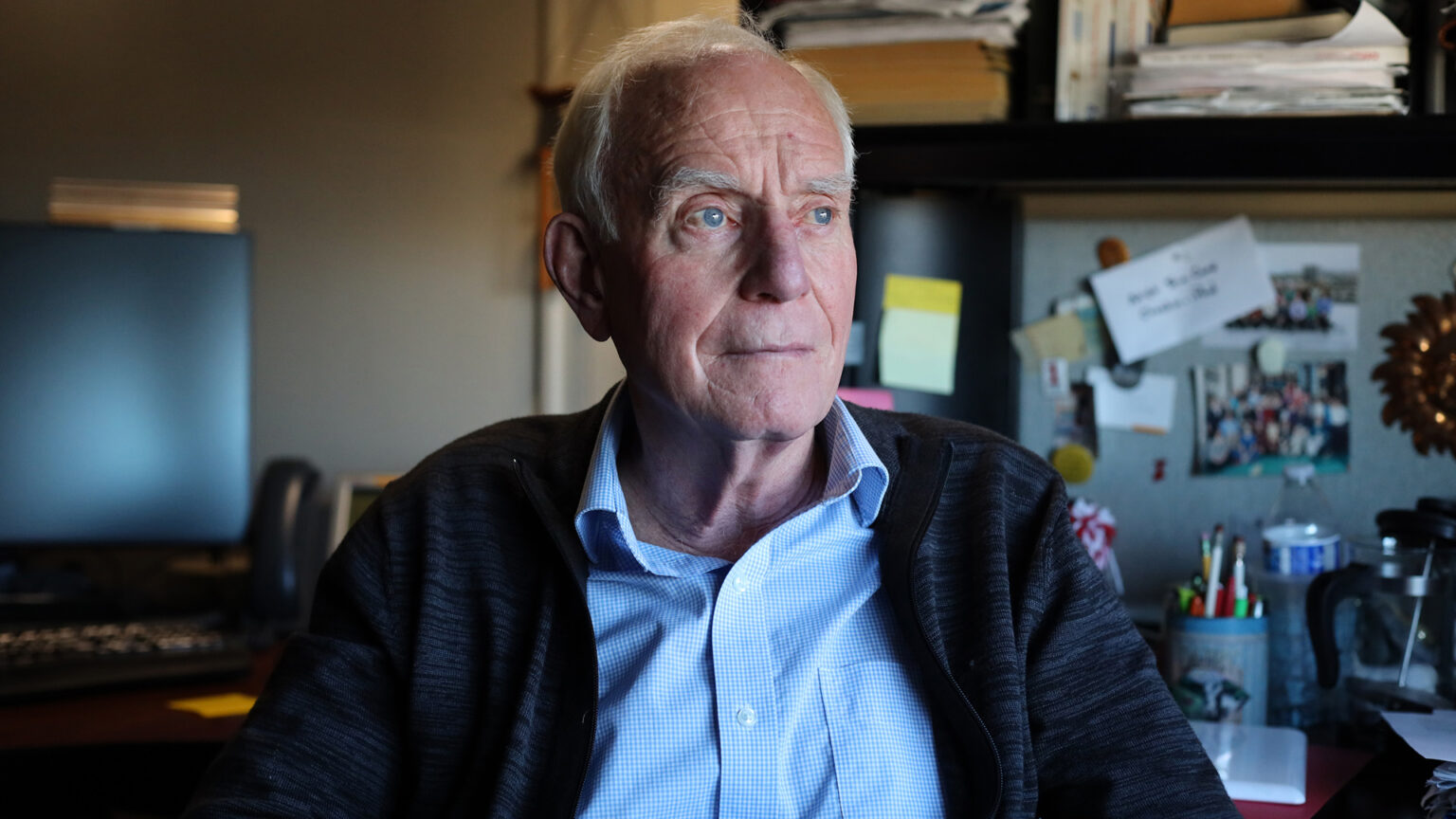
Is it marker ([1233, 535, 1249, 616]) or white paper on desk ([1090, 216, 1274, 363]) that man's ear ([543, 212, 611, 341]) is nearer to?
marker ([1233, 535, 1249, 616])

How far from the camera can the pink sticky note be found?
171 cm

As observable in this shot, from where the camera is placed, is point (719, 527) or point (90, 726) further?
point (90, 726)

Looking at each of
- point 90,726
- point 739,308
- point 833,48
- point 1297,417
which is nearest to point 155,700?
point 90,726

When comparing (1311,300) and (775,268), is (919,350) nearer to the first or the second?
(1311,300)

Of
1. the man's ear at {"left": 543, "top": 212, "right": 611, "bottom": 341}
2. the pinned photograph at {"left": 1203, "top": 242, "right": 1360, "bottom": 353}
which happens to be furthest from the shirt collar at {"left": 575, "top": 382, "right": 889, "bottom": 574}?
the pinned photograph at {"left": 1203, "top": 242, "right": 1360, "bottom": 353}

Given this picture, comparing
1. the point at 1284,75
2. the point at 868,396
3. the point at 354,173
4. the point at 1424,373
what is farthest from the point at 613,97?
the point at 354,173

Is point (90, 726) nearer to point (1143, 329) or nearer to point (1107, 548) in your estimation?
point (1107, 548)

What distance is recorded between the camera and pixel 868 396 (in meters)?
1.72

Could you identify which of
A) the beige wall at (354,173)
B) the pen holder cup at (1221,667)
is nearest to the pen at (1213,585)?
the pen holder cup at (1221,667)

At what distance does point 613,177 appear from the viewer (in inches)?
47.3

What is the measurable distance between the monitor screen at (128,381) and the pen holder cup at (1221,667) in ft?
4.73

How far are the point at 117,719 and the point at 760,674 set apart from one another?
0.84 metres

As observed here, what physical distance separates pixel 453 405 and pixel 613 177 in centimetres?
193

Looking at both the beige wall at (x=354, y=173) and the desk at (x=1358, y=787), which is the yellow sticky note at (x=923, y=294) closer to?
the desk at (x=1358, y=787)
